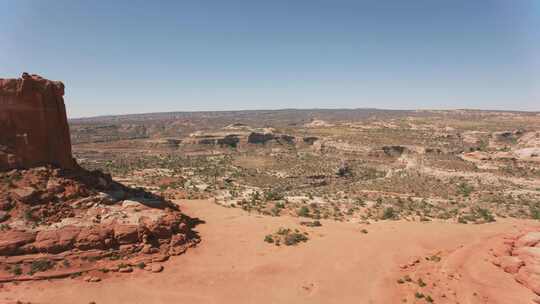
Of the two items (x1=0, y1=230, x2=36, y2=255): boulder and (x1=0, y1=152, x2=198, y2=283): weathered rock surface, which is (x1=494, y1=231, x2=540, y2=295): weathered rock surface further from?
(x1=0, y1=230, x2=36, y2=255): boulder

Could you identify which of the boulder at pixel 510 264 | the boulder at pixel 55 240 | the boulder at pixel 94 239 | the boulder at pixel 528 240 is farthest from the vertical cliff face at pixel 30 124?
the boulder at pixel 528 240

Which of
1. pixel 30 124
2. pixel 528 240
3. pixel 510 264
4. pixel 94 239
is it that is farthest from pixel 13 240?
pixel 528 240

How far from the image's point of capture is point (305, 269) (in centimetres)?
1872

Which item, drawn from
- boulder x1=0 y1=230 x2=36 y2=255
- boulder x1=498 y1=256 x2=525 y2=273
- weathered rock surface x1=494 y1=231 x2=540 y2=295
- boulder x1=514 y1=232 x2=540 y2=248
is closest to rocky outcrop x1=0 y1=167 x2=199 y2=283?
boulder x1=0 y1=230 x2=36 y2=255

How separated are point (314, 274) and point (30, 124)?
23.2 metres

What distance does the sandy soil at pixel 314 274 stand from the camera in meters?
15.8

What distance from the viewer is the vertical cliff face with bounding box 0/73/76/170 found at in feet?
73.2

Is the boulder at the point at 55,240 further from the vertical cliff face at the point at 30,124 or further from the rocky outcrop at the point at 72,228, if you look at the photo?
the vertical cliff face at the point at 30,124

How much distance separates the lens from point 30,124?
23.0 m

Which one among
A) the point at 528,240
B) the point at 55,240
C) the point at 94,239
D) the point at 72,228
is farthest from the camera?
the point at 528,240

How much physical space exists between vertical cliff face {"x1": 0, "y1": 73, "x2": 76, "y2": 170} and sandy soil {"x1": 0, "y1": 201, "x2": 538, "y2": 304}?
10.7 metres

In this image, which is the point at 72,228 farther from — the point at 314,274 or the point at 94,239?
the point at 314,274

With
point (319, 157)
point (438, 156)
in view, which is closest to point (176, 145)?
point (319, 157)

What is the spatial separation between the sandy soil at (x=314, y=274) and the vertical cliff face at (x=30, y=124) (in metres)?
10.7
